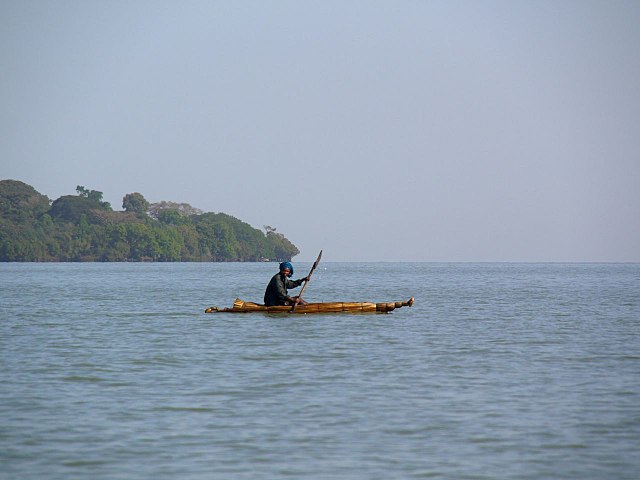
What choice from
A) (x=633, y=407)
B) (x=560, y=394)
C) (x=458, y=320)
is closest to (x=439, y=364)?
(x=560, y=394)

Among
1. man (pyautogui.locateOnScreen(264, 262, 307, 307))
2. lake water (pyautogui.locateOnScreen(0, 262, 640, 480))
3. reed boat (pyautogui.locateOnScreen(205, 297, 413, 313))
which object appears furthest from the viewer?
reed boat (pyautogui.locateOnScreen(205, 297, 413, 313))

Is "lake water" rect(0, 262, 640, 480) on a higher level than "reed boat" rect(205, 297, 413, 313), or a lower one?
lower

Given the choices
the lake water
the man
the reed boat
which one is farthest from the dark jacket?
the lake water

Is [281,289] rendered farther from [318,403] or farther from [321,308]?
[318,403]

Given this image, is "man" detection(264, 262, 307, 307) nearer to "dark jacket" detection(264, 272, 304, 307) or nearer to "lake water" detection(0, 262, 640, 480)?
"dark jacket" detection(264, 272, 304, 307)

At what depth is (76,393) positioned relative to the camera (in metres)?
16.6

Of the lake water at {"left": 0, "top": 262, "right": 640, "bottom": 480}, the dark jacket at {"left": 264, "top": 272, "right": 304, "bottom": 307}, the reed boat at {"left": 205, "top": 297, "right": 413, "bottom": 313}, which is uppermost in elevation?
the dark jacket at {"left": 264, "top": 272, "right": 304, "bottom": 307}

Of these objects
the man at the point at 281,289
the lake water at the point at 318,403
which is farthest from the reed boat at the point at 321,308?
the lake water at the point at 318,403

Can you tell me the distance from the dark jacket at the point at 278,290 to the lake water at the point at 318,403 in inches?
91.9

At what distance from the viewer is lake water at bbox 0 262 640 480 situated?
38.5 ft

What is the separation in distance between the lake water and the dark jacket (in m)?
2.34

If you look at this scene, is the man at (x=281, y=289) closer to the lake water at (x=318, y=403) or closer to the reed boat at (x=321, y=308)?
the reed boat at (x=321, y=308)

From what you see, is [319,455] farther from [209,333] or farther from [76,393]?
[209,333]

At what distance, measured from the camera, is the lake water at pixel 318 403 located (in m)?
11.7
